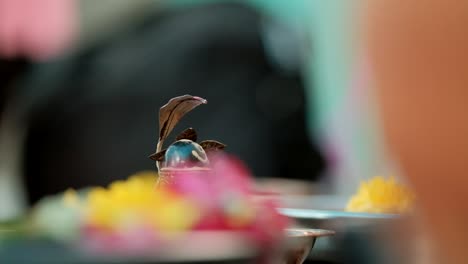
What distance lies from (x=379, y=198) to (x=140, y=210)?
302 millimetres

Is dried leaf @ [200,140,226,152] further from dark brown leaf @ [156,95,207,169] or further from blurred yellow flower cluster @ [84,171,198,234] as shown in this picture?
blurred yellow flower cluster @ [84,171,198,234]

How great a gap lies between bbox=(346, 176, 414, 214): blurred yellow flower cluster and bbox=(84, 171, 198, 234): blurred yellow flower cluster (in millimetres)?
211

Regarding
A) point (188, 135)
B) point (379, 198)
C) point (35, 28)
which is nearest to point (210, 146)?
point (188, 135)

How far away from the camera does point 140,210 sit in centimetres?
24

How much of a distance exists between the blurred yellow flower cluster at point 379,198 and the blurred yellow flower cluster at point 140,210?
21 centimetres

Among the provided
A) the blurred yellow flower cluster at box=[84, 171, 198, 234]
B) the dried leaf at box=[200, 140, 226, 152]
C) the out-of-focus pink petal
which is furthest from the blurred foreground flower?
the out-of-focus pink petal

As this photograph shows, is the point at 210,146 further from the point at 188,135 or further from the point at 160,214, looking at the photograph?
the point at 160,214

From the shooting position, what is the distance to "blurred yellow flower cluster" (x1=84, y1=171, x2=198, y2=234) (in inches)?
9.4

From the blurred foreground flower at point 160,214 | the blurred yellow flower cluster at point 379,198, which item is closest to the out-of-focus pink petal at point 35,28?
the blurred yellow flower cluster at point 379,198

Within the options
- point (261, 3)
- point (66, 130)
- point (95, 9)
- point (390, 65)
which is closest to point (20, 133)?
point (66, 130)

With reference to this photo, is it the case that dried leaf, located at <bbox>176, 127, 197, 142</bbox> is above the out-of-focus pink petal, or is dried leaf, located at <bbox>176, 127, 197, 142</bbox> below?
below

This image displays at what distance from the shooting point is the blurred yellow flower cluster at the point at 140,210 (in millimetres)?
239

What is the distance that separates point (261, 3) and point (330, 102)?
20 centimetres

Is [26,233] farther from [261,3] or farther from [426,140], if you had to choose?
[261,3]
